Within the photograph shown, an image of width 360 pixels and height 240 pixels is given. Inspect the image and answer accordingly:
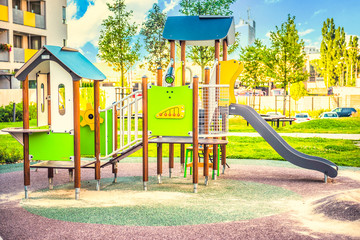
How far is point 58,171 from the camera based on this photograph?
1110cm

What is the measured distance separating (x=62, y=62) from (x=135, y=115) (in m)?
1.94

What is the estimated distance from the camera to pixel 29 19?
3069cm

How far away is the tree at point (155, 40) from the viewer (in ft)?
107

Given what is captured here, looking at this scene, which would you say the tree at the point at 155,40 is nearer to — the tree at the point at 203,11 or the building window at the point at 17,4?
the tree at the point at 203,11

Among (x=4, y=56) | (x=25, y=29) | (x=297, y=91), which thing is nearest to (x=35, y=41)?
(x=25, y=29)

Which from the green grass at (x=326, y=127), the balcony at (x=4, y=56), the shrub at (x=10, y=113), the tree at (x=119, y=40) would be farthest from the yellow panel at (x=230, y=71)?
the balcony at (x=4, y=56)

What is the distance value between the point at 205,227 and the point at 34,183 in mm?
4975

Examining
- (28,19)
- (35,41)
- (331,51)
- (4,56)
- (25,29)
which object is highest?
(331,51)

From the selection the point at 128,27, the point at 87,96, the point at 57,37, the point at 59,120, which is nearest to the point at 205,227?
the point at 59,120

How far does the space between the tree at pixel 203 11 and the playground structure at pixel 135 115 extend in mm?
17086

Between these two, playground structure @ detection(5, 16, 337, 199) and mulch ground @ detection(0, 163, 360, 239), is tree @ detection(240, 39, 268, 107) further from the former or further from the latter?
mulch ground @ detection(0, 163, 360, 239)

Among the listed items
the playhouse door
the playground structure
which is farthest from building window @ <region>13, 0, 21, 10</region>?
the playhouse door

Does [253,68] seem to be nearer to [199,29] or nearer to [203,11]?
[203,11]

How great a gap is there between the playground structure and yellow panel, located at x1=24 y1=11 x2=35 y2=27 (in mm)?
22703
